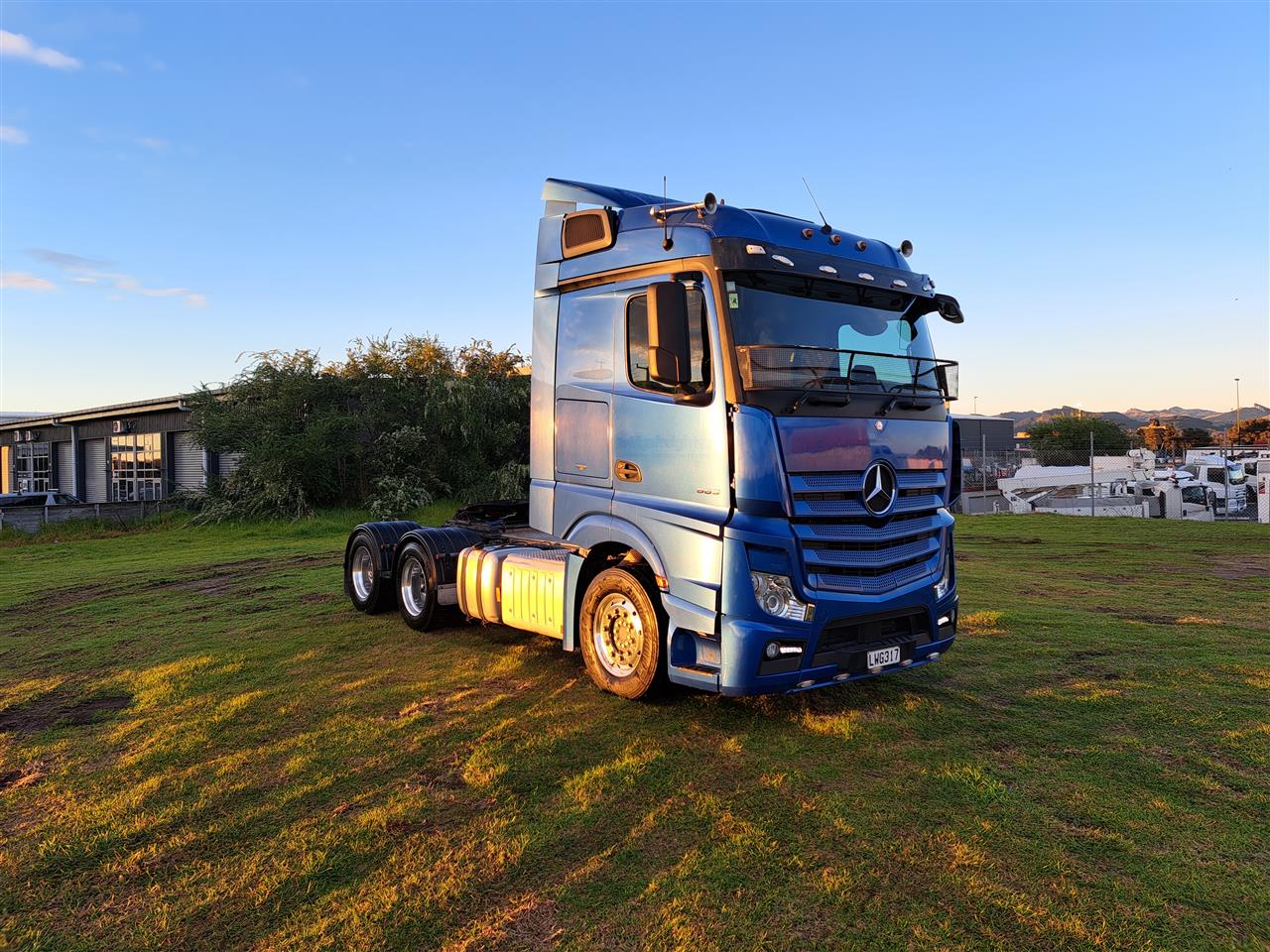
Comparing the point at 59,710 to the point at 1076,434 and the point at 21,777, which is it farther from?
the point at 1076,434

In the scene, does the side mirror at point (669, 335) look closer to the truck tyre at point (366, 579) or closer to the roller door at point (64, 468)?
the truck tyre at point (366, 579)

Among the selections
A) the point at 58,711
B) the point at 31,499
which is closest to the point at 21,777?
the point at 58,711

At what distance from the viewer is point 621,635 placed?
225 inches

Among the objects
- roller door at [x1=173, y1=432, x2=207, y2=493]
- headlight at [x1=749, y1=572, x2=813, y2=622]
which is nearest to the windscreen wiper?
headlight at [x1=749, y1=572, x2=813, y2=622]

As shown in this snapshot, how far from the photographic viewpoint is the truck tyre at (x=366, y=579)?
9102 mm

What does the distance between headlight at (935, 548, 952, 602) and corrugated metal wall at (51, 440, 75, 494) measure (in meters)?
48.6

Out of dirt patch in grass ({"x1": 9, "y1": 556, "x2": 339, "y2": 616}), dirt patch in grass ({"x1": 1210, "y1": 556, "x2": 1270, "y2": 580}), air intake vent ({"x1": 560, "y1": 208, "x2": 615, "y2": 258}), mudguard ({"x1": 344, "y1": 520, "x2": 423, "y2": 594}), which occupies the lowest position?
dirt patch in grass ({"x1": 9, "y1": 556, "x2": 339, "y2": 616})

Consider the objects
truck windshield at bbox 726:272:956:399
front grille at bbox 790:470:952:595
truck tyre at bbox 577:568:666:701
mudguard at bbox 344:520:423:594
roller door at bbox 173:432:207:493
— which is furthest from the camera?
roller door at bbox 173:432:207:493

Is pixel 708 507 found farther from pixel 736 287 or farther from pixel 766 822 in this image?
pixel 766 822

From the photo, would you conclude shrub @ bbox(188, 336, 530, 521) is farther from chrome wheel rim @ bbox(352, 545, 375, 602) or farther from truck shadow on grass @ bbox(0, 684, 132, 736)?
truck shadow on grass @ bbox(0, 684, 132, 736)

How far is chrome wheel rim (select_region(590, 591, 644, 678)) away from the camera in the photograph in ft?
18.2

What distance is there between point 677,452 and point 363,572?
5.80 metres

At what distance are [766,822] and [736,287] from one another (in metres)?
3.27

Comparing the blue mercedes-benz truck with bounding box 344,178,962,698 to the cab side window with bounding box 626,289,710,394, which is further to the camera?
the cab side window with bounding box 626,289,710,394
